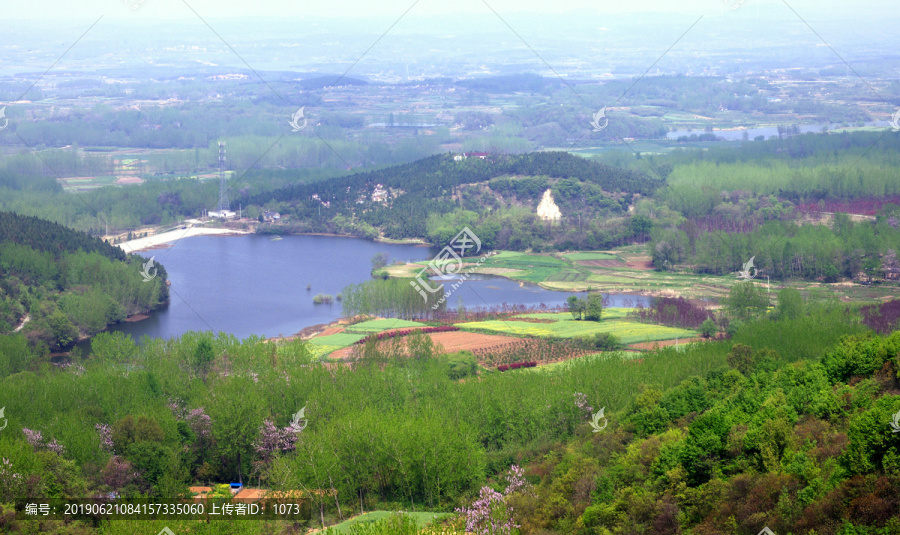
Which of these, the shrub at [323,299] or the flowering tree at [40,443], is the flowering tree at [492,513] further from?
the shrub at [323,299]

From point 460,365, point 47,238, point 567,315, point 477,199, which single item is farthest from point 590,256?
point 47,238

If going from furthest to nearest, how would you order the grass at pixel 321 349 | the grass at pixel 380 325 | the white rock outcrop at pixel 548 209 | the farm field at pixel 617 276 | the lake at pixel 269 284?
1. the white rock outcrop at pixel 548 209
2. the farm field at pixel 617 276
3. the lake at pixel 269 284
4. the grass at pixel 380 325
5. the grass at pixel 321 349

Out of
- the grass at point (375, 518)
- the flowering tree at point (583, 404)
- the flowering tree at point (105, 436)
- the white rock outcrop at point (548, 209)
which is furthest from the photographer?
the white rock outcrop at point (548, 209)

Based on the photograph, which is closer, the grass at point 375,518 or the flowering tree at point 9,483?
the grass at point 375,518

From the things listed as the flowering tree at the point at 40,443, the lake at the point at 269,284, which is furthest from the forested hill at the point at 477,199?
the flowering tree at the point at 40,443

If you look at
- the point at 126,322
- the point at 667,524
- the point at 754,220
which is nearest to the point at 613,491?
the point at 667,524

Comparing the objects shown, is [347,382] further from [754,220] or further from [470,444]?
[754,220]

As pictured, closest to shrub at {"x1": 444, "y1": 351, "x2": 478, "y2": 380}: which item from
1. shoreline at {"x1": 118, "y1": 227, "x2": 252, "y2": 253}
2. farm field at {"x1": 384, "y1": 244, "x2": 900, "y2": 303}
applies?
farm field at {"x1": 384, "y1": 244, "x2": 900, "y2": 303}
